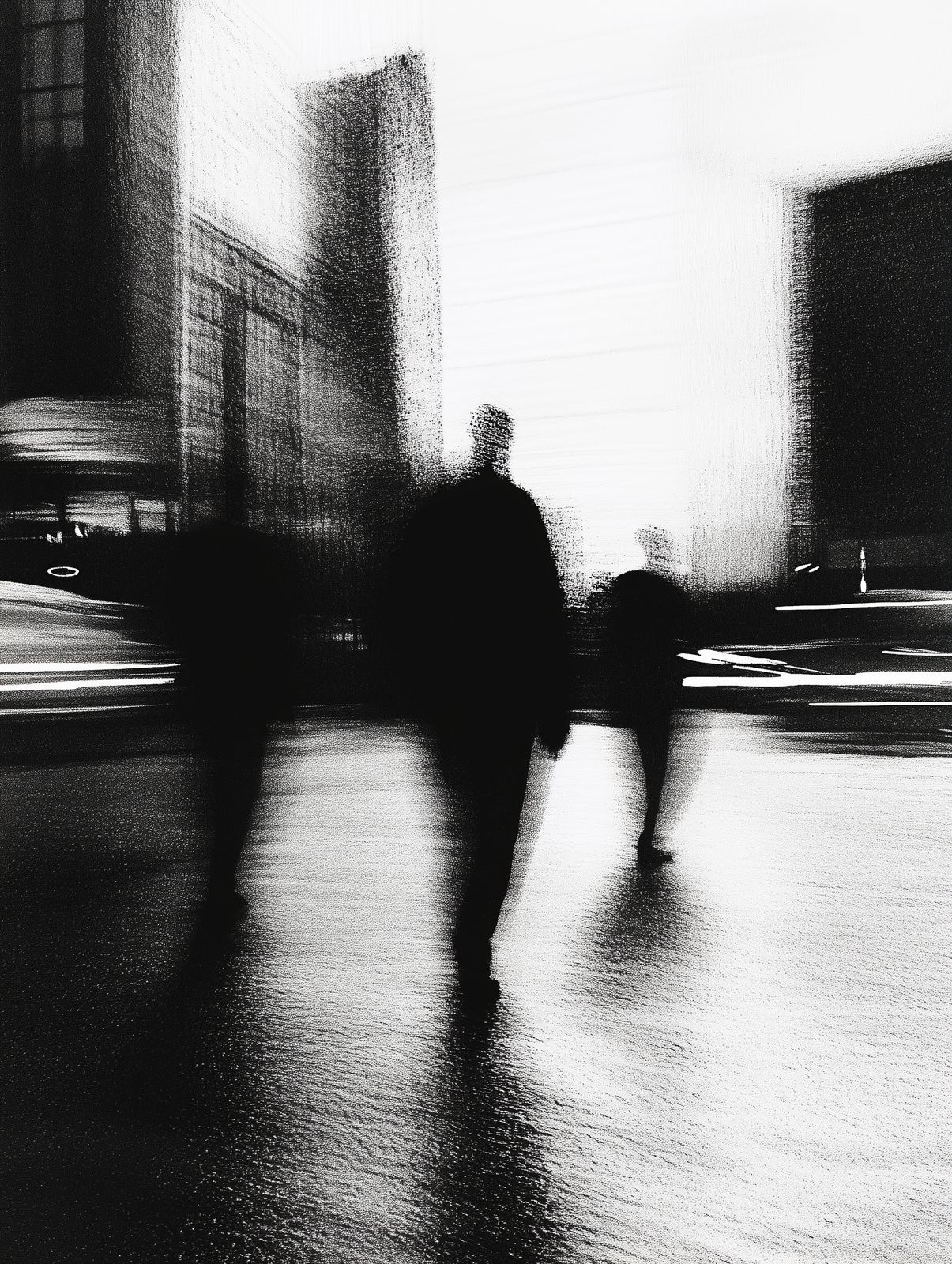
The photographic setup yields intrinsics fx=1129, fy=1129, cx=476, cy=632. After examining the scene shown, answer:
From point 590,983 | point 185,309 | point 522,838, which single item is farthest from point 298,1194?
point 185,309

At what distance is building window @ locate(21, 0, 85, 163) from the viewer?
38.5 metres

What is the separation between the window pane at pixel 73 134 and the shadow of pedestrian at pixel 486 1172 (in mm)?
42636

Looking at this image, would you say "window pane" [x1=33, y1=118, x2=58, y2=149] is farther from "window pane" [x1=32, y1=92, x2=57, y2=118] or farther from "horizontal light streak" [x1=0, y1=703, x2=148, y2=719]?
"horizontal light streak" [x1=0, y1=703, x2=148, y2=719]

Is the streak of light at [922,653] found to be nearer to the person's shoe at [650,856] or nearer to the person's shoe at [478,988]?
the person's shoe at [650,856]

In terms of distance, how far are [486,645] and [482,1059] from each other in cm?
112

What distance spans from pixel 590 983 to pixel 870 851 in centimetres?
261

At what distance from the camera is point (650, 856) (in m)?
5.34

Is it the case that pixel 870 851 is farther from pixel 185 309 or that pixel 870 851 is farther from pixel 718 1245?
pixel 185 309

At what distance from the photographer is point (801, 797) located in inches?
293

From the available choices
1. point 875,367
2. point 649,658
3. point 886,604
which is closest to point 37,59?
point 886,604

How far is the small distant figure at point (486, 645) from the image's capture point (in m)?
3.27

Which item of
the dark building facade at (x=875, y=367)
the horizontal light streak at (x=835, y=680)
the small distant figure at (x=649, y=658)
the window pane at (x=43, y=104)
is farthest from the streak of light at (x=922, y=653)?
the dark building facade at (x=875, y=367)

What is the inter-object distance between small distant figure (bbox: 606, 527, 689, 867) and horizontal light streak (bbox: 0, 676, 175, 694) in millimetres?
6873

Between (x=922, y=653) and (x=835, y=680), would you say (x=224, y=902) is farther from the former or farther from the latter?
(x=922, y=653)
